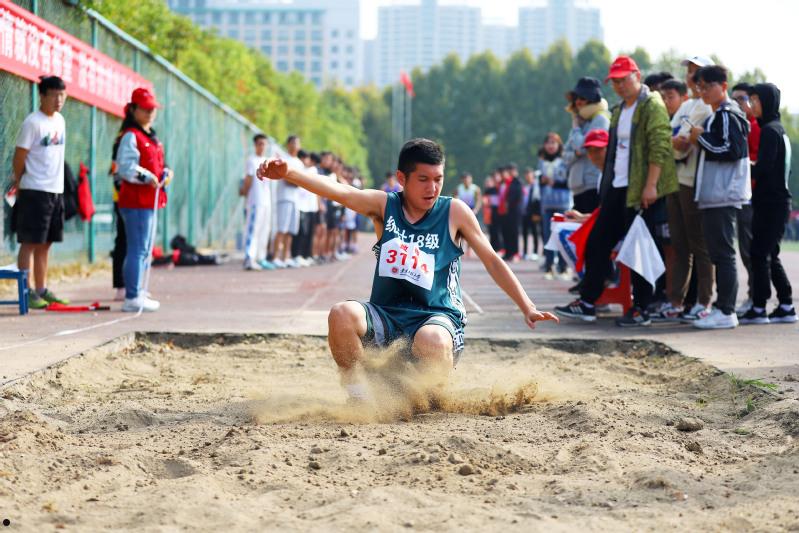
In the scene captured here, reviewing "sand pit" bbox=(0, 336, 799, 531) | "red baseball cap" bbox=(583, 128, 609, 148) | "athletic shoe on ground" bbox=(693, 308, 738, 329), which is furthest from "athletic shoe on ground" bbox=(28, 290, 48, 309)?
"athletic shoe on ground" bbox=(693, 308, 738, 329)

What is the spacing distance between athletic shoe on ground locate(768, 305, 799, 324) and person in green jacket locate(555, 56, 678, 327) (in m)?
1.14

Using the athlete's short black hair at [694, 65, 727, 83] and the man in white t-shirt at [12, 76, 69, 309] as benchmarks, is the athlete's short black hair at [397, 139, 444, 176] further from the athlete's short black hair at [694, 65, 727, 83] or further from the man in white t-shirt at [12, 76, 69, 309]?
the man in white t-shirt at [12, 76, 69, 309]

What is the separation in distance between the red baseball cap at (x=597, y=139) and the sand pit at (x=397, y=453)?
13.9 feet

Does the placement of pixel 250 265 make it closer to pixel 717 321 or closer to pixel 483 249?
pixel 717 321

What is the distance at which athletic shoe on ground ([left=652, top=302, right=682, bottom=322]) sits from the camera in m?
10.1

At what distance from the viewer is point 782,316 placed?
33.1ft

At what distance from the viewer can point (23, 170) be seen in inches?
402

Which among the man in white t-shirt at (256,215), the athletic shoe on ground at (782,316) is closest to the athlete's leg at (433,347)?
the athletic shoe on ground at (782,316)

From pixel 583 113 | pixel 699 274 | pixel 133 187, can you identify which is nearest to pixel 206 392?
pixel 133 187

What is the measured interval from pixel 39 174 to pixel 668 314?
18.9ft

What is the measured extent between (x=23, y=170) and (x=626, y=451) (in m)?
7.19

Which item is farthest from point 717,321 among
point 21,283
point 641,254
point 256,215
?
point 256,215

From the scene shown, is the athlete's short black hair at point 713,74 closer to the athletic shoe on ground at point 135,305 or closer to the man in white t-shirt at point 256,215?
the athletic shoe on ground at point 135,305

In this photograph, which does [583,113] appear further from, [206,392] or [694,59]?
[206,392]
